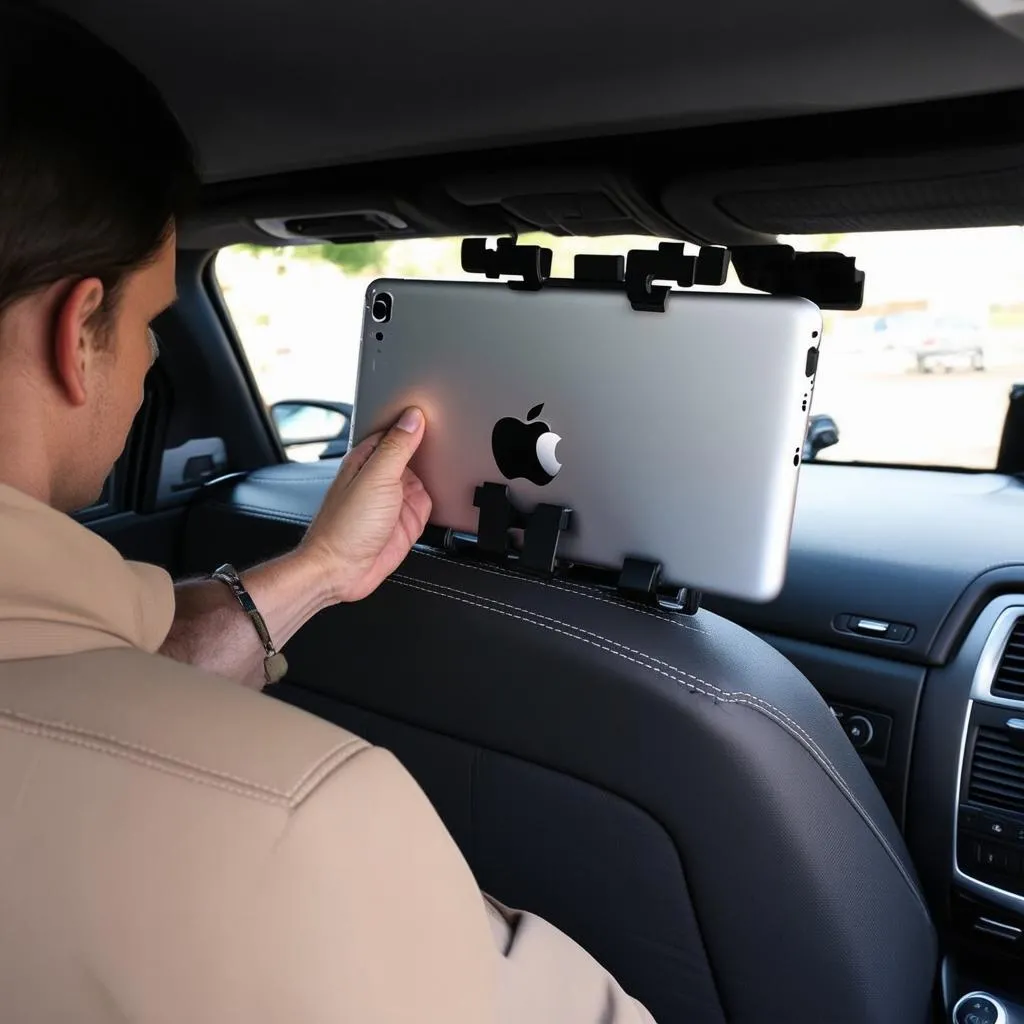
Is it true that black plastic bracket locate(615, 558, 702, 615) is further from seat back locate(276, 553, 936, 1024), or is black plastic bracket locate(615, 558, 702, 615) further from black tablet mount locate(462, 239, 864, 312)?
black tablet mount locate(462, 239, 864, 312)

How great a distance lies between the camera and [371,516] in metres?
1.51

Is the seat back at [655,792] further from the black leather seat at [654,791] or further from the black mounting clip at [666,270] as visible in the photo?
the black mounting clip at [666,270]

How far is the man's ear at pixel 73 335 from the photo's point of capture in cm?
87

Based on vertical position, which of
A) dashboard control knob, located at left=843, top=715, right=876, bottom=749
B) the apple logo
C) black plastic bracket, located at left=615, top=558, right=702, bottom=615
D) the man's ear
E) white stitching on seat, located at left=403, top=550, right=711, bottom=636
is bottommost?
dashboard control knob, located at left=843, top=715, right=876, bottom=749

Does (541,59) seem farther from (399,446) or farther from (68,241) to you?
(68,241)

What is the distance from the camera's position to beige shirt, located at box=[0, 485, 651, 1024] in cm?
58

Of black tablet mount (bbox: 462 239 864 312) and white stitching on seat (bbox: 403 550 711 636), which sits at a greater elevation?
black tablet mount (bbox: 462 239 864 312)

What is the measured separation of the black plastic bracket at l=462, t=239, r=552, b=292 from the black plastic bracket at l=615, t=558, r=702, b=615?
0.38 m

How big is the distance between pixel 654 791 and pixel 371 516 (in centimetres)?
58

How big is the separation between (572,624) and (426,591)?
0.73 ft

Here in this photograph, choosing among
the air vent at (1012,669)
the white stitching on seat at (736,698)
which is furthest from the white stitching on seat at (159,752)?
the air vent at (1012,669)

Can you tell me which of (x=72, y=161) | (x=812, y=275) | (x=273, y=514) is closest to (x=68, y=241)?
(x=72, y=161)

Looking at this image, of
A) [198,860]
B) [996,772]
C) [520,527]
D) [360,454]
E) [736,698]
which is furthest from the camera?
[996,772]

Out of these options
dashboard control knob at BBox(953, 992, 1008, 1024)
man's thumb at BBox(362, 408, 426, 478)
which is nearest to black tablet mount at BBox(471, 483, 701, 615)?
man's thumb at BBox(362, 408, 426, 478)
